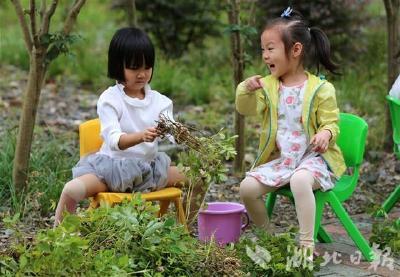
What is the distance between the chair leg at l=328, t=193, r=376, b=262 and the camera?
391 centimetres

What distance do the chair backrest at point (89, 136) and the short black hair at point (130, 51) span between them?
0.28 meters

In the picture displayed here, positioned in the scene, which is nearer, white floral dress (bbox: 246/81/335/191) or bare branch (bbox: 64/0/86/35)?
white floral dress (bbox: 246/81/335/191)

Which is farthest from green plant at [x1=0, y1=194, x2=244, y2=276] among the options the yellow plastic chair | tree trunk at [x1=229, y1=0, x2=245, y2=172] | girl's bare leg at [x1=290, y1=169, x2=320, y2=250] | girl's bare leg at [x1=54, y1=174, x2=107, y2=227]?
tree trunk at [x1=229, y1=0, x2=245, y2=172]

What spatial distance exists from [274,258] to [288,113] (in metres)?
0.75

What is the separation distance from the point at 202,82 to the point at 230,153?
13.3ft

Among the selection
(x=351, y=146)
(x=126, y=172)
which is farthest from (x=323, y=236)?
(x=126, y=172)

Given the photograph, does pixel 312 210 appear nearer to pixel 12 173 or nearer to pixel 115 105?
pixel 115 105

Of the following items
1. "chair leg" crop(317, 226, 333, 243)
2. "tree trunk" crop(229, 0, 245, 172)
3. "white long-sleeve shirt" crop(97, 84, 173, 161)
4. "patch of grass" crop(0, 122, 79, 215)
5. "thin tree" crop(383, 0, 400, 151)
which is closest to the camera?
"white long-sleeve shirt" crop(97, 84, 173, 161)

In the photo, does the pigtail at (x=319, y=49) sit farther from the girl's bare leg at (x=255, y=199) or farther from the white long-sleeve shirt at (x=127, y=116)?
the white long-sleeve shirt at (x=127, y=116)

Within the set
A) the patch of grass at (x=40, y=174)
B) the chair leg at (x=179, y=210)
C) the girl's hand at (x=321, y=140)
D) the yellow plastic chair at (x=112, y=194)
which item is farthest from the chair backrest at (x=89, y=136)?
the girl's hand at (x=321, y=140)

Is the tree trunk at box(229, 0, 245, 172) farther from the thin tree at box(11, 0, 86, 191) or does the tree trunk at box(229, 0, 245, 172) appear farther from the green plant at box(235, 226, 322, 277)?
the green plant at box(235, 226, 322, 277)

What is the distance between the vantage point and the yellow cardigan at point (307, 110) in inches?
154

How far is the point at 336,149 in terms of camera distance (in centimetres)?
398

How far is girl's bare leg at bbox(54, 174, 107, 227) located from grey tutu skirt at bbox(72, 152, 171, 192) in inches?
1.9
